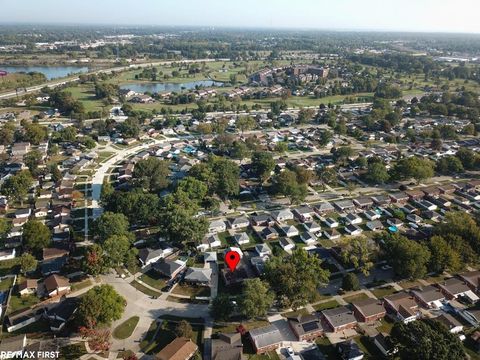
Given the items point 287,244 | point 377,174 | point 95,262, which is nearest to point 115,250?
point 95,262

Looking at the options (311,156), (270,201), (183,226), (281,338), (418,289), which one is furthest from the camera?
(311,156)

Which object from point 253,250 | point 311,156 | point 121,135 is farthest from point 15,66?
point 253,250

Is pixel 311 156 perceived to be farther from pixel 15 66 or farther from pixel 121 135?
pixel 15 66

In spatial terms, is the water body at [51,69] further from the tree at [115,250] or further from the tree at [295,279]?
the tree at [295,279]

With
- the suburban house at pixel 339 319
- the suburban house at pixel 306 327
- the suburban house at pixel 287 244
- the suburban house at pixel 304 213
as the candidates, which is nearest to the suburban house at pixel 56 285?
the suburban house at pixel 306 327

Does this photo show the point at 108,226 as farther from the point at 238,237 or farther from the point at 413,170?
the point at 413,170
